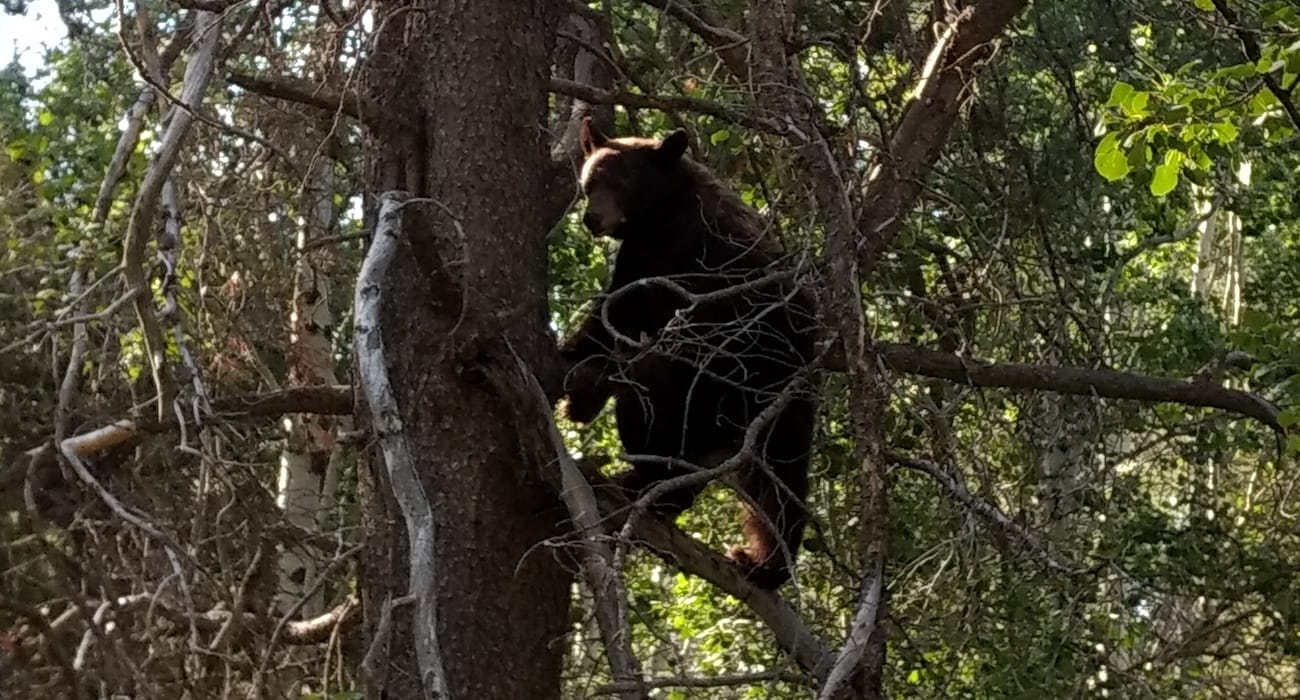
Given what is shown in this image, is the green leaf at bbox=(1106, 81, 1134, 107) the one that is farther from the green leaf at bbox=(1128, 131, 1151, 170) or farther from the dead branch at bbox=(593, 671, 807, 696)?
the dead branch at bbox=(593, 671, 807, 696)

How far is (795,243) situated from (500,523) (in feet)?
4.92

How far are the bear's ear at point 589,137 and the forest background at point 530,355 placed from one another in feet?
0.34

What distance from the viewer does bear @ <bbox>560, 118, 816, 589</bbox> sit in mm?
4574

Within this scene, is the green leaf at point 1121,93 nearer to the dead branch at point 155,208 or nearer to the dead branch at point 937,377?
the dead branch at point 937,377

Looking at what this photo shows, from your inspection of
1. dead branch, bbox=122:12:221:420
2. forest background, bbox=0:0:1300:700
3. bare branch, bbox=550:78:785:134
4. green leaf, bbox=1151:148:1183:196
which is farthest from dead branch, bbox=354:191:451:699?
green leaf, bbox=1151:148:1183:196

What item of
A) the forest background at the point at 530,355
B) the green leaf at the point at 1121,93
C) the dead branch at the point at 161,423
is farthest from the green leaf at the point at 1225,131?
the dead branch at the point at 161,423

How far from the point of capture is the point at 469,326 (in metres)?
3.43

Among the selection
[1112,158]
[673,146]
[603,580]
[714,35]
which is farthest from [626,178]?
[603,580]

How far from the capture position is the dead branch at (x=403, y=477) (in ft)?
7.88

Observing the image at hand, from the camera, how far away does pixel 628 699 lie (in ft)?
9.32

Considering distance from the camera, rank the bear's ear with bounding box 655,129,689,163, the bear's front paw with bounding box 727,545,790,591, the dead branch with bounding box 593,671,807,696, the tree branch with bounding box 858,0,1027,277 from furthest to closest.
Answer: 1. the bear's ear with bounding box 655,129,689,163
2. the bear's front paw with bounding box 727,545,790,591
3. the tree branch with bounding box 858,0,1027,277
4. the dead branch with bounding box 593,671,807,696

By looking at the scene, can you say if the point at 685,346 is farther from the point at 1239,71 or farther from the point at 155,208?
the point at 1239,71

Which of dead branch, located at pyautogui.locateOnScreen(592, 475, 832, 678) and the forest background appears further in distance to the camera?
dead branch, located at pyautogui.locateOnScreen(592, 475, 832, 678)

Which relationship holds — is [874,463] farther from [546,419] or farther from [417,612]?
[417,612]
